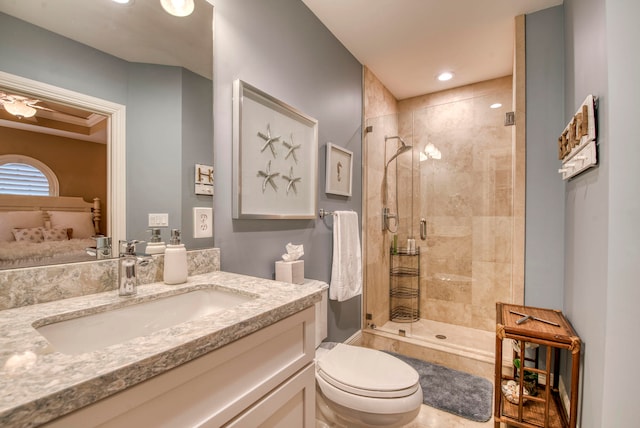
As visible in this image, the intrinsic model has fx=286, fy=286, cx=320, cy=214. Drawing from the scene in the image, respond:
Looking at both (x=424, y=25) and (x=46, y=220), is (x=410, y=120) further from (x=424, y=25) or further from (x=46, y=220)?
(x=46, y=220)

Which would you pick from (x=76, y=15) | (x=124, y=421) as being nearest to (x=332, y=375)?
(x=124, y=421)

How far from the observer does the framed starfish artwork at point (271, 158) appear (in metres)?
1.36

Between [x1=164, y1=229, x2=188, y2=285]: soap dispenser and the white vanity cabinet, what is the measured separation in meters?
0.47

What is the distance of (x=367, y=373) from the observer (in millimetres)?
1311

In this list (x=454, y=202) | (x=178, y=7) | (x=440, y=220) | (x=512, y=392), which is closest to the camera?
(x=178, y=7)

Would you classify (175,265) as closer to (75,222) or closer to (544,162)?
(75,222)

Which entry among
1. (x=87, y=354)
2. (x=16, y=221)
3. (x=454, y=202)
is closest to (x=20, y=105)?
(x=16, y=221)

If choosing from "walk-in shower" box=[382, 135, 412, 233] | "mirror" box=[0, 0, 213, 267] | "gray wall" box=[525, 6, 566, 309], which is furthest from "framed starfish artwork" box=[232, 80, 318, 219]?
"gray wall" box=[525, 6, 566, 309]

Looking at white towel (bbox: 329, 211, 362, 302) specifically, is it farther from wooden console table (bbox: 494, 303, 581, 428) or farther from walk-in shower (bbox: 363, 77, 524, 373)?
wooden console table (bbox: 494, 303, 581, 428)

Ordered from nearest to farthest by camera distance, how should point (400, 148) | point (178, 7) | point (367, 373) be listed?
point (178, 7) < point (367, 373) < point (400, 148)

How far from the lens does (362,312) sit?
2498 mm

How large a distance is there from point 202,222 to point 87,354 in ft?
2.46

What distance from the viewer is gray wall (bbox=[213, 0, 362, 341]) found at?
1.31 m

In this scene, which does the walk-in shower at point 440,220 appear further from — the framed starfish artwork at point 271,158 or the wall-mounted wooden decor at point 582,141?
the wall-mounted wooden decor at point 582,141
